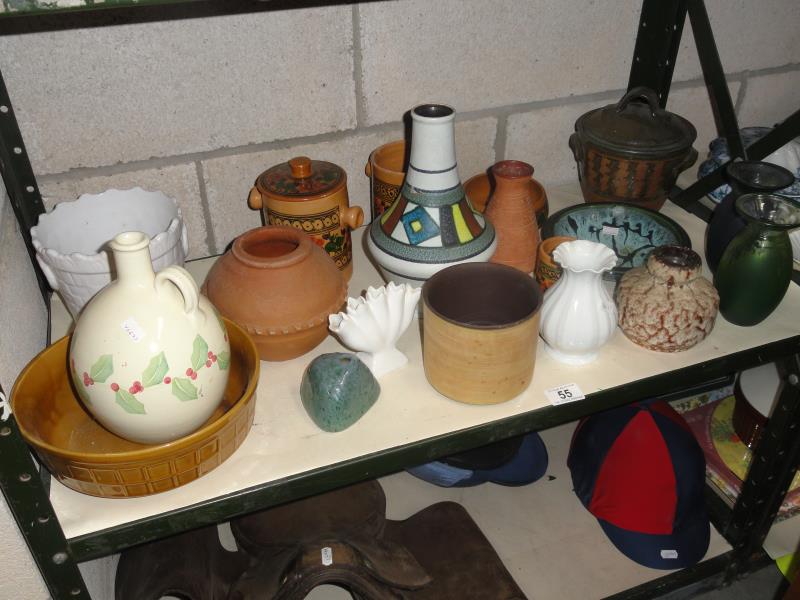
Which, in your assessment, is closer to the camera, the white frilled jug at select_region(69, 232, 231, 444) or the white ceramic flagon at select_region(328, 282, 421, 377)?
the white frilled jug at select_region(69, 232, 231, 444)

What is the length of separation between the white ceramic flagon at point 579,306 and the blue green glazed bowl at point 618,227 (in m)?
0.21

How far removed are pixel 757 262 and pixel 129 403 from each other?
0.81 metres

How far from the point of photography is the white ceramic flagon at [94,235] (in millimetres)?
856

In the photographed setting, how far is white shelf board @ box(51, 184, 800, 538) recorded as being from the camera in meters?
0.77

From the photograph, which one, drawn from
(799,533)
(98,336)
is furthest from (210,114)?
(799,533)

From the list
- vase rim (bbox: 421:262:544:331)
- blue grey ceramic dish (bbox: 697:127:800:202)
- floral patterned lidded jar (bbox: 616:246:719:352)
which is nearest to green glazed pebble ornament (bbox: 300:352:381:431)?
vase rim (bbox: 421:262:544:331)

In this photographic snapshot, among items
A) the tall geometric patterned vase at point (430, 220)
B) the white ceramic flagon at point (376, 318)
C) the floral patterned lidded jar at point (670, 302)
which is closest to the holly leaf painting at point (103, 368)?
the white ceramic flagon at point (376, 318)

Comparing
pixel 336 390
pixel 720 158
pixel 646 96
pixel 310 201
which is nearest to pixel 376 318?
pixel 336 390

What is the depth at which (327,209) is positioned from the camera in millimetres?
997

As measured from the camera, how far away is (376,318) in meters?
0.88

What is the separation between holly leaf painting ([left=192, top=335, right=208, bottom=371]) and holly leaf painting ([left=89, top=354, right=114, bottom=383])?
0.08 m

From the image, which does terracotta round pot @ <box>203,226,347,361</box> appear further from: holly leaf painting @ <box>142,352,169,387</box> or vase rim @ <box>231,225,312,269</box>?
holly leaf painting @ <box>142,352,169,387</box>

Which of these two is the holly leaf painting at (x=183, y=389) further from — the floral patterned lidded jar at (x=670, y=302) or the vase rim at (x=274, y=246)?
the floral patterned lidded jar at (x=670, y=302)

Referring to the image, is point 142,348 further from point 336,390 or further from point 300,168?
point 300,168
